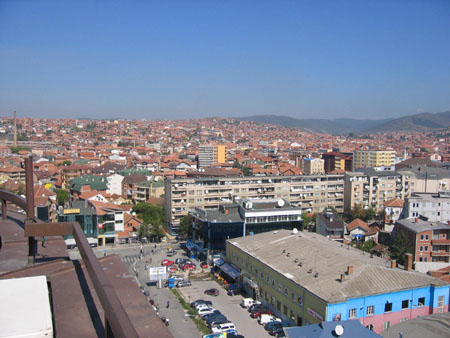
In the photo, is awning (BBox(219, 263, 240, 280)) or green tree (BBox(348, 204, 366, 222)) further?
green tree (BBox(348, 204, 366, 222))

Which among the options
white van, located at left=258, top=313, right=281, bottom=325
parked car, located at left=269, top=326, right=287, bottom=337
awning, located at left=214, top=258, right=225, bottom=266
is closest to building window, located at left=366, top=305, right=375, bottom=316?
parked car, located at left=269, top=326, right=287, bottom=337

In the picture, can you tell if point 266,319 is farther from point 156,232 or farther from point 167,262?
point 156,232

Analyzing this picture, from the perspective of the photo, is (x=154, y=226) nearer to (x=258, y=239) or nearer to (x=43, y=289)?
(x=258, y=239)

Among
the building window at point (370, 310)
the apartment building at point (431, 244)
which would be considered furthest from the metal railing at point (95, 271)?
the apartment building at point (431, 244)

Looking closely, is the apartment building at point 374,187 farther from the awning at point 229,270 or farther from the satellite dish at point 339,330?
the satellite dish at point 339,330

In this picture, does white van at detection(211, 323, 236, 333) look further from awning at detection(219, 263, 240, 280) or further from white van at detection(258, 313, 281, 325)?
awning at detection(219, 263, 240, 280)
